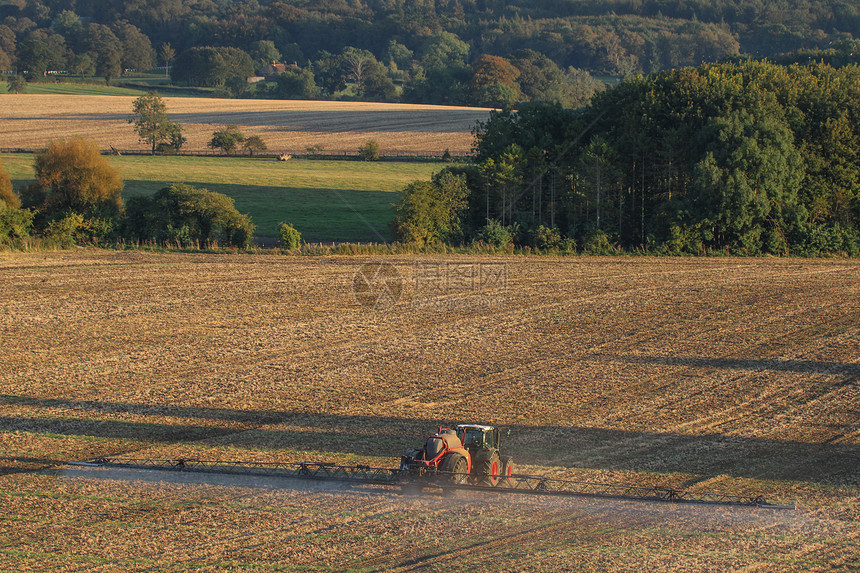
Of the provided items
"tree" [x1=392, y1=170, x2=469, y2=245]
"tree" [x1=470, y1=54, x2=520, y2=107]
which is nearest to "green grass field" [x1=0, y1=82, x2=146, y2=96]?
"tree" [x1=470, y1=54, x2=520, y2=107]

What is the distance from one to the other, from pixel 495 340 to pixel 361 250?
1677 cm

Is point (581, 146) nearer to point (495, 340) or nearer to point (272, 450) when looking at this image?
point (495, 340)

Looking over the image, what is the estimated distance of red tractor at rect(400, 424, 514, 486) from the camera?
43.1 feet

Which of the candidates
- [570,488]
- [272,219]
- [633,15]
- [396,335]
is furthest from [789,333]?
[633,15]

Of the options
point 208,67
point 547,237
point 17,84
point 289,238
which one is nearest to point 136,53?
point 208,67

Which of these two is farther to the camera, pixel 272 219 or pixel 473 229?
pixel 272 219

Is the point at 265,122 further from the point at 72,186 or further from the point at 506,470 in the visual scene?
the point at 506,470

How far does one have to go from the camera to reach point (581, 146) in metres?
44.1

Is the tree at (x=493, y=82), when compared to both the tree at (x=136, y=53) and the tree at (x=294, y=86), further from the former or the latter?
the tree at (x=136, y=53)

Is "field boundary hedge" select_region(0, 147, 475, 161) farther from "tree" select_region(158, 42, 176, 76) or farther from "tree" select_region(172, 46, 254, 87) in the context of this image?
"tree" select_region(158, 42, 176, 76)

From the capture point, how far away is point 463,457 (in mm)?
13352

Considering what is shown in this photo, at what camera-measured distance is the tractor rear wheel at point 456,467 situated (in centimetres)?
1309

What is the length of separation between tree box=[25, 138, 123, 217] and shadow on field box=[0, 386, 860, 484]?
86.5ft

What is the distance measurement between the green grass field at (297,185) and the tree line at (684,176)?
5318 mm
